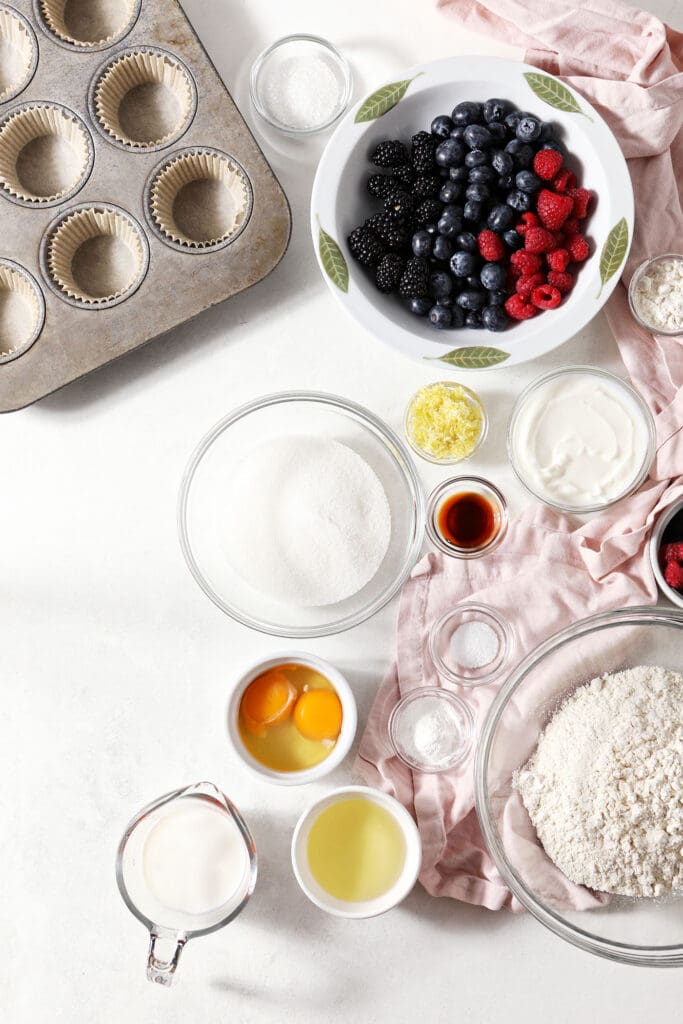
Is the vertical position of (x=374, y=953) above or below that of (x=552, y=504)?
below

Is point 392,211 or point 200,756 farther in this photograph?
point 200,756

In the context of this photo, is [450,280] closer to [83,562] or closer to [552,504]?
[552,504]

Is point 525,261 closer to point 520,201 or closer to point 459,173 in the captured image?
Result: point 520,201

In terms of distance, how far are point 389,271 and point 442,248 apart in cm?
12

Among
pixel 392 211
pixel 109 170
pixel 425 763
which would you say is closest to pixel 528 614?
pixel 425 763

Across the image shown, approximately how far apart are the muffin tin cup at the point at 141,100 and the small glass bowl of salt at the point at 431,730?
1.30 meters

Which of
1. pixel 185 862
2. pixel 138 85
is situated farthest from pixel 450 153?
pixel 185 862

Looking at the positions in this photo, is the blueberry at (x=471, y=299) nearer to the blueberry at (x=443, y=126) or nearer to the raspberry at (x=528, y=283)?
the raspberry at (x=528, y=283)

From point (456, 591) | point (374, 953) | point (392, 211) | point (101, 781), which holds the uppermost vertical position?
point (392, 211)

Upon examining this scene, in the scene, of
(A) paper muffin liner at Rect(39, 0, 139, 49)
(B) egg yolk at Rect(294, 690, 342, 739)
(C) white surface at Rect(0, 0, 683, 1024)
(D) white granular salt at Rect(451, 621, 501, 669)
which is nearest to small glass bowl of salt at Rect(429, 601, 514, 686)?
(D) white granular salt at Rect(451, 621, 501, 669)

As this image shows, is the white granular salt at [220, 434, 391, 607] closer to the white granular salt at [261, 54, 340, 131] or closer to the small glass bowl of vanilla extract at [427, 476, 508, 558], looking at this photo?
the small glass bowl of vanilla extract at [427, 476, 508, 558]

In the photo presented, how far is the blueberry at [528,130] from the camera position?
5.49 ft

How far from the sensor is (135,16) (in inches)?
70.0

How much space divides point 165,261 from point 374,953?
1.54m
